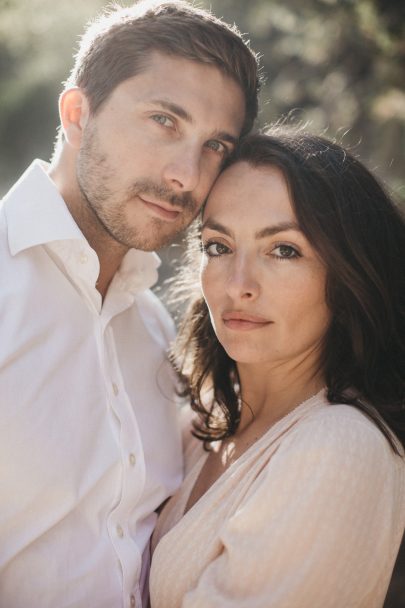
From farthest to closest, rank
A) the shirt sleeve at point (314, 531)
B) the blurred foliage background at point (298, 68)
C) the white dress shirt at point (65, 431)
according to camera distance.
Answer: the blurred foliage background at point (298, 68) → the white dress shirt at point (65, 431) → the shirt sleeve at point (314, 531)

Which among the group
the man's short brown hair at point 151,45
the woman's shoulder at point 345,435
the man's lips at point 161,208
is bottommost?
the woman's shoulder at point 345,435

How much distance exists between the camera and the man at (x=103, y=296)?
1979 mm

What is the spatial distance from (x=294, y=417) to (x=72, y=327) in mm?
712

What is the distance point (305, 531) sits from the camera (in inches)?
70.7

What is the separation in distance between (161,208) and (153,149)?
0.62 ft

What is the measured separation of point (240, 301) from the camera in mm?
2207

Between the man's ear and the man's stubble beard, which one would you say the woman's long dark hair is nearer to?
the man's stubble beard

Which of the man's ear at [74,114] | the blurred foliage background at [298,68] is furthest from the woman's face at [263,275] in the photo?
the blurred foliage background at [298,68]

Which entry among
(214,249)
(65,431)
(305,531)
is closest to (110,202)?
(214,249)

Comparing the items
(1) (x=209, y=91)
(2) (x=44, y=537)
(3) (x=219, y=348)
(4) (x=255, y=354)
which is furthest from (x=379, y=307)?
(2) (x=44, y=537)

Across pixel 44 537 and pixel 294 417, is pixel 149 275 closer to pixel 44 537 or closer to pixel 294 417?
pixel 294 417

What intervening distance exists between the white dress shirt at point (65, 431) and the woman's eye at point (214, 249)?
0.35m

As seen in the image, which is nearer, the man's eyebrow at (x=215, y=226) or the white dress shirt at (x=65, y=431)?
Answer: the white dress shirt at (x=65, y=431)

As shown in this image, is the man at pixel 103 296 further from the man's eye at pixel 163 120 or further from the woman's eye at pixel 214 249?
the woman's eye at pixel 214 249
